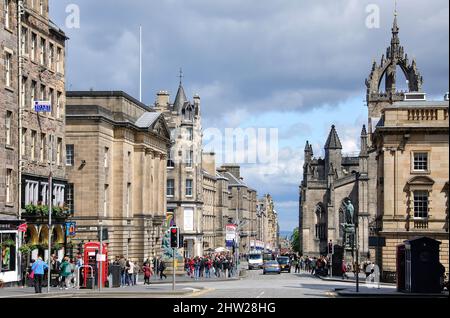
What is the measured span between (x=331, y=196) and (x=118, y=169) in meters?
64.1

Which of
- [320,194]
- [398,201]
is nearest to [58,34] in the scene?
[398,201]

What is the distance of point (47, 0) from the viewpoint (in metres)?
62.1

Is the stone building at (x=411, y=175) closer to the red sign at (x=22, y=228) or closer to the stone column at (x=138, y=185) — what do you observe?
the red sign at (x=22, y=228)

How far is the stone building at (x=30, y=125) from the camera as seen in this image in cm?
5369

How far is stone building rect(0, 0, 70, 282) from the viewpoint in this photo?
53.7 m

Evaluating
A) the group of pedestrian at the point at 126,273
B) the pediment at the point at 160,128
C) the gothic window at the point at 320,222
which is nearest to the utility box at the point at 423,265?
the group of pedestrian at the point at 126,273

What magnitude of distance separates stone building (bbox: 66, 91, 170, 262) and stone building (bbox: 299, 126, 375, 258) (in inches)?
1480

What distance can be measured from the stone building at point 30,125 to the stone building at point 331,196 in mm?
67093

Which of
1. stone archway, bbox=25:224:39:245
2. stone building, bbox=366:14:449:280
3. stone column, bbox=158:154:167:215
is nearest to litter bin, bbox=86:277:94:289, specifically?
stone archway, bbox=25:224:39:245

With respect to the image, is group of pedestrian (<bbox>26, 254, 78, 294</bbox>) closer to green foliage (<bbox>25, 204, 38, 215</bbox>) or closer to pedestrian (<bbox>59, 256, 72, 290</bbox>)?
pedestrian (<bbox>59, 256, 72, 290</bbox>)

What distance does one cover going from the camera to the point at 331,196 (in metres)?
144

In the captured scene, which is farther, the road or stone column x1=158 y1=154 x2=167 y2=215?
stone column x1=158 y1=154 x2=167 y2=215

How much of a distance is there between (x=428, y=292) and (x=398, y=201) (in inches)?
830

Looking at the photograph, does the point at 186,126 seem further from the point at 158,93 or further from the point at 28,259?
the point at 28,259
